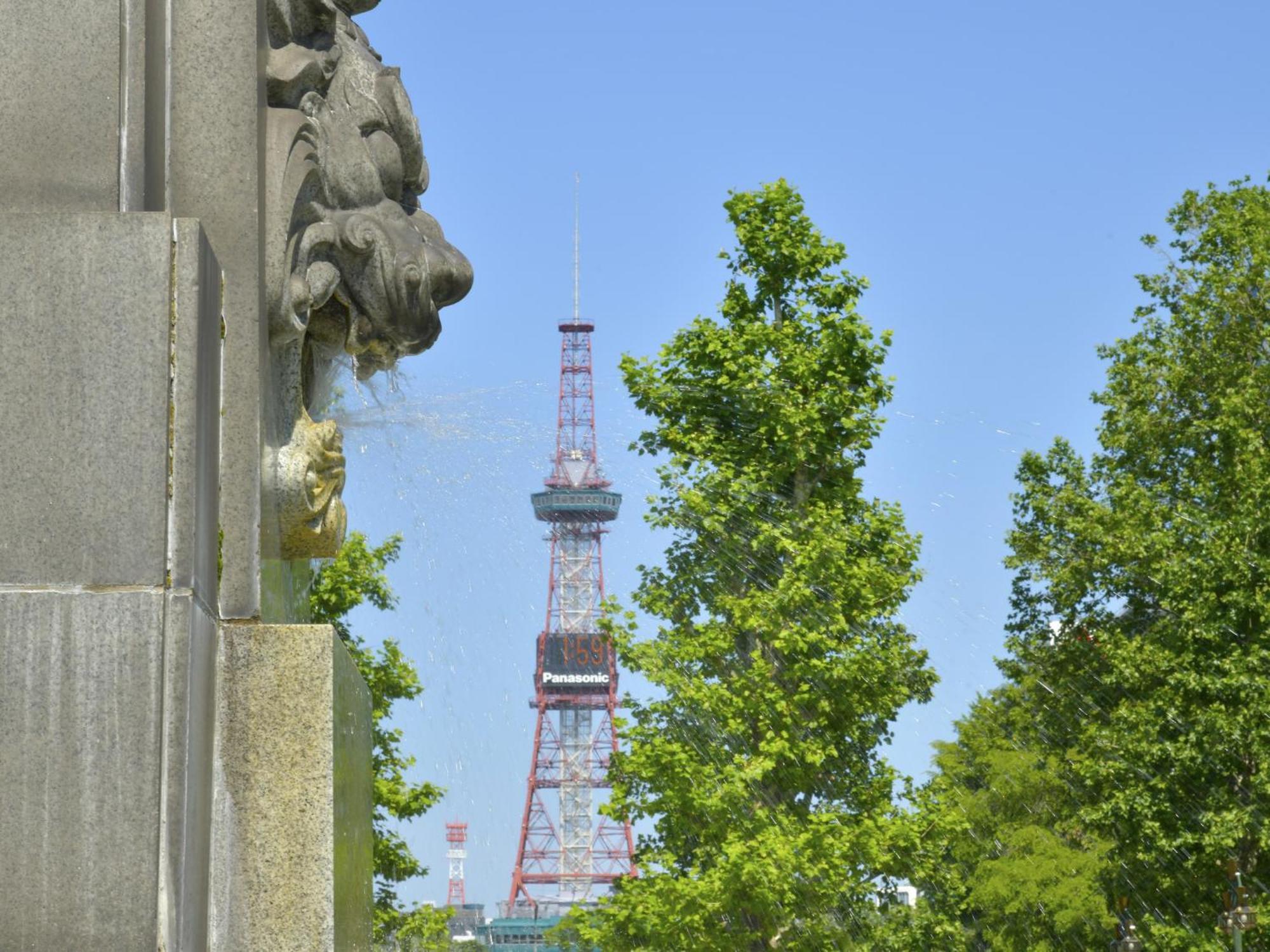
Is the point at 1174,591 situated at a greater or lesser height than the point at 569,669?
lesser

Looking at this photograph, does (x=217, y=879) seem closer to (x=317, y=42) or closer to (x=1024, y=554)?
(x=317, y=42)

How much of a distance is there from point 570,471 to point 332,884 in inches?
3828

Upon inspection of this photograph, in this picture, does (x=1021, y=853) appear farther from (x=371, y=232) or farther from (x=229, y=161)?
(x=229, y=161)

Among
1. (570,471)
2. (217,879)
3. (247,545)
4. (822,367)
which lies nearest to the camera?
(217,879)

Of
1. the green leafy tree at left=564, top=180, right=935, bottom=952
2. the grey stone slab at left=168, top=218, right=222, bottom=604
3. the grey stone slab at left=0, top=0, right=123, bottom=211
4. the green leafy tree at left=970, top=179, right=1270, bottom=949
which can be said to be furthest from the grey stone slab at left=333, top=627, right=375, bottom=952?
the green leafy tree at left=970, top=179, right=1270, bottom=949

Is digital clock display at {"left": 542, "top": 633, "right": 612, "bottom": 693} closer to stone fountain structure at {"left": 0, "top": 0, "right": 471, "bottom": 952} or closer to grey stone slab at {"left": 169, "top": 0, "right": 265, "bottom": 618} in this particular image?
stone fountain structure at {"left": 0, "top": 0, "right": 471, "bottom": 952}

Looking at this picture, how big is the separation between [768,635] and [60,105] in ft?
66.5

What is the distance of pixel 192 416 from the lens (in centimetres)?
429

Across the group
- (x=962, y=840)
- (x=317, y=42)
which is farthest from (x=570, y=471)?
(x=317, y=42)

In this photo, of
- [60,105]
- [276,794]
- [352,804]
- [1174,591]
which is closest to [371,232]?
[60,105]

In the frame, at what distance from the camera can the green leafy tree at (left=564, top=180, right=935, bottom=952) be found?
76.8 feet

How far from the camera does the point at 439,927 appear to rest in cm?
2652

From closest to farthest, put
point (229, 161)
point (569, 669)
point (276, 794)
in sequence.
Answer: point (276, 794), point (229, 161), point (569, 669)

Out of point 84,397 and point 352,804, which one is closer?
point 84,397
